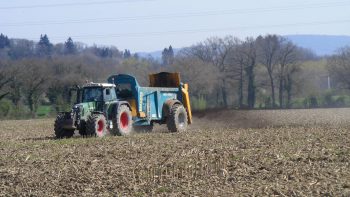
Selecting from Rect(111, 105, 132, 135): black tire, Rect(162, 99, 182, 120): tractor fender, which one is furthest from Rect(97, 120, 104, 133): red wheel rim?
Rect(162, 99, 182, 120): tractor fender

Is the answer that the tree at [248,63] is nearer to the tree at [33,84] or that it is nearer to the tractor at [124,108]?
the tree at [33,84]

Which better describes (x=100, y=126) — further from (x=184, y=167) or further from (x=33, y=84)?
(x=33, y=84)

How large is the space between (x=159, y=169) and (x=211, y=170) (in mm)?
995

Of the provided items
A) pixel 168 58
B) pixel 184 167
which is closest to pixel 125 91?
pixel 184 167

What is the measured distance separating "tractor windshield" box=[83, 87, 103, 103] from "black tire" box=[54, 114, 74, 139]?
119 cm

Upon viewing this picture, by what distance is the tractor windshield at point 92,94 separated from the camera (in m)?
20.1

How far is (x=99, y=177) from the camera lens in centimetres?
1048

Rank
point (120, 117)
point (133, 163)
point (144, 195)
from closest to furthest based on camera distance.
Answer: point (144, 195) < point (133, 163) < point (120, 117)

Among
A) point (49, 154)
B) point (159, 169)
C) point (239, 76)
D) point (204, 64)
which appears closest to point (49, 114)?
point (204, 64)

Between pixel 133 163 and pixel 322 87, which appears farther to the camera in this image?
pixel 322 87

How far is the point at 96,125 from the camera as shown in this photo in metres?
18.8

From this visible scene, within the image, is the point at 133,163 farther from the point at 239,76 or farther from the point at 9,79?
the point at 239,76

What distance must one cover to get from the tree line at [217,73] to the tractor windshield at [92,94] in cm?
3063

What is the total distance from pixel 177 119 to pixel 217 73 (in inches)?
1826
